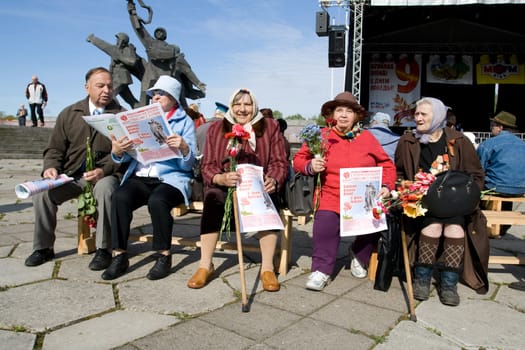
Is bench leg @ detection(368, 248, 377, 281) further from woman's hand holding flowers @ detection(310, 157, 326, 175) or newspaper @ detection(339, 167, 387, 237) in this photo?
woman's hand holding flowers @ detection(310, 157, 326, 175)

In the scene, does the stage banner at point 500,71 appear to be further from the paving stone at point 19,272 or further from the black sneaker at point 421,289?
the paving stone at point 19,272

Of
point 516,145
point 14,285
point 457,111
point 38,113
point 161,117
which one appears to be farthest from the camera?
point 38,113

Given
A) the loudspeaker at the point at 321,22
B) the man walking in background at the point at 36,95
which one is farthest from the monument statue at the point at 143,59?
the loudspeaker at the point at 321,22

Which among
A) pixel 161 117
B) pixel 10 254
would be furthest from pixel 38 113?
pixel 161 117

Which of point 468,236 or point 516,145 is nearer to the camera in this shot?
point 468,236

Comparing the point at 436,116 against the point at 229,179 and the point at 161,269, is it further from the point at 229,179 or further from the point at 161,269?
the point at 161,269

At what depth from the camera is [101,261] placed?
140 inches

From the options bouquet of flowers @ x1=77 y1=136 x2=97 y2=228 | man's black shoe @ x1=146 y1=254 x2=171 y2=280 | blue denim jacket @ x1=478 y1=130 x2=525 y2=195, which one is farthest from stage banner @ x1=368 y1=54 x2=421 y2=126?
man's black shoe @ x1=146 y1=254 x2=171 y2=280

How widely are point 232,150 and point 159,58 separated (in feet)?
39.8

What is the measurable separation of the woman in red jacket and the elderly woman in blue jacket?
97 cm

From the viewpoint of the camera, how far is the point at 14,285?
3090mm

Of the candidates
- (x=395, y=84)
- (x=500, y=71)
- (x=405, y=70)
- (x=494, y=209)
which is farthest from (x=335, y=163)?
(x=500, y=71)

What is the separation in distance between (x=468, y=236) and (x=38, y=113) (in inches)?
687

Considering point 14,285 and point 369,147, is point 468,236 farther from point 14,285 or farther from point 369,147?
point 14,285
